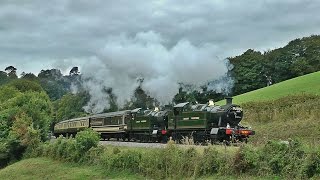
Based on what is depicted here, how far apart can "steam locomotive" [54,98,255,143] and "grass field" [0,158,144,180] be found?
23.0 feet

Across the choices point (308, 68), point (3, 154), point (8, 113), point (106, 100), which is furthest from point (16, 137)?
point (308, 68)

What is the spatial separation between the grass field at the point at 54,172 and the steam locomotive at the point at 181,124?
703 cm

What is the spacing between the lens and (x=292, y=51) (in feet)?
316

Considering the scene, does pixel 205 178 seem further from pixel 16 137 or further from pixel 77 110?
pixel 77 110

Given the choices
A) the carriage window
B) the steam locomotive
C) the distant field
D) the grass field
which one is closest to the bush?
the grass field

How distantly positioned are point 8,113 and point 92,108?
16.3 meters

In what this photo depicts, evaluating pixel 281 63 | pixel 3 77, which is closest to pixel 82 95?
pixel 281 63

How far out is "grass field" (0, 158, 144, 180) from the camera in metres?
24.5

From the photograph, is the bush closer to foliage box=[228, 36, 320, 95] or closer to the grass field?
the grass field

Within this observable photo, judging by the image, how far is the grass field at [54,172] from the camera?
24.5 meters

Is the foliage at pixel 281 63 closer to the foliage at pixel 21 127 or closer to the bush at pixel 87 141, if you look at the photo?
the foliage at pixel 21 127

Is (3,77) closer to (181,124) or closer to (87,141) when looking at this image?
(181,124)

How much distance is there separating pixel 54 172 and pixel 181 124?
9.04 metres

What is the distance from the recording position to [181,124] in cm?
3177
